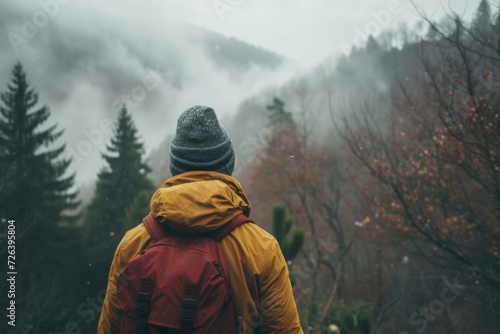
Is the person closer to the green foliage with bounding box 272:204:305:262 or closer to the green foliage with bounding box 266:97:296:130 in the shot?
the green foliage with bounding box 272:204:305:262

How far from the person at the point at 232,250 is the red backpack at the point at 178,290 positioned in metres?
0.06

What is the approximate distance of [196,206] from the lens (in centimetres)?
149

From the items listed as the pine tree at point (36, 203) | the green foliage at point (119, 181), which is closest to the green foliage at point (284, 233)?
the pine tree at point (36, 203)

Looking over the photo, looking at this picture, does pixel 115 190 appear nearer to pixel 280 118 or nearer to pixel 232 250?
pixel 280 118

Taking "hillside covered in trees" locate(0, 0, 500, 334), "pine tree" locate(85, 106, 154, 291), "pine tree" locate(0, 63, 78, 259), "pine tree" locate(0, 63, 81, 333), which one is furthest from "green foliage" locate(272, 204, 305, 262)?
"pine tree" locate(85, 106, 154, 291)

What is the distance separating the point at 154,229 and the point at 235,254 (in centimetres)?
34

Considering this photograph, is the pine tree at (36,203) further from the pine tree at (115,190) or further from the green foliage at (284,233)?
the green foliage at (284,233)

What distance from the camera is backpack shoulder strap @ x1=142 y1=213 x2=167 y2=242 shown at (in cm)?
158

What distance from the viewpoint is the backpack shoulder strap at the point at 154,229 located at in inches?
62.0

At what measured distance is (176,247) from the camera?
1506 millimetres

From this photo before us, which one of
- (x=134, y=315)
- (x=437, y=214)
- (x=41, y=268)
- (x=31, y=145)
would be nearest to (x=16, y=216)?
(x=41, y=268)

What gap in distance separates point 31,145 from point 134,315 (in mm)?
19936

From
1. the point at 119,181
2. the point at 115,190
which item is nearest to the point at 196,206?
the point at 115,190
